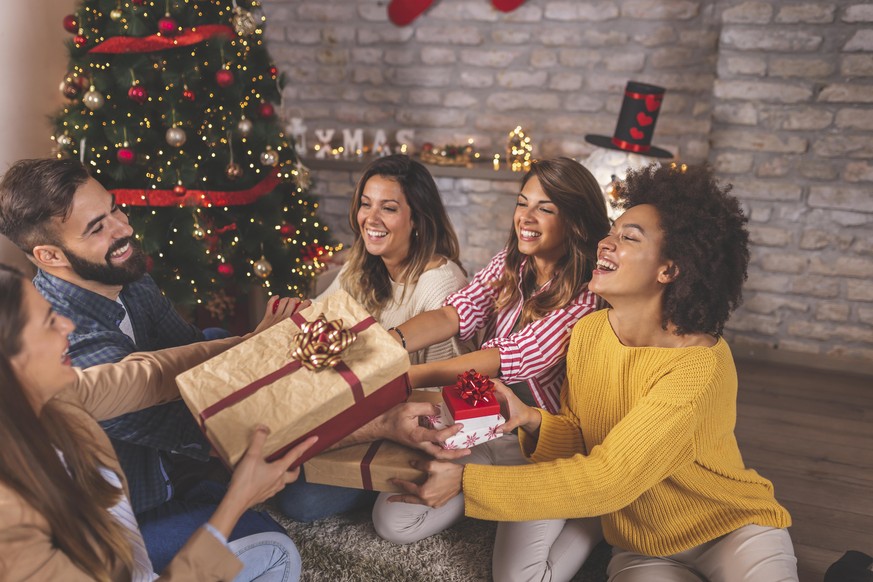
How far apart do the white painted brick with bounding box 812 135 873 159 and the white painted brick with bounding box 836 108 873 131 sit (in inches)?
1.8

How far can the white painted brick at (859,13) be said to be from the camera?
3.09 m

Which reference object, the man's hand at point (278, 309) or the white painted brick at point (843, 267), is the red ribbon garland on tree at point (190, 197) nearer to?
the man's hand at point (278, 309)

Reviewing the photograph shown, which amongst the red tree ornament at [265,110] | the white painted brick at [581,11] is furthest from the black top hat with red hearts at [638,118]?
the red tree ornament at [265,110]

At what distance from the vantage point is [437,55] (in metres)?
4.23

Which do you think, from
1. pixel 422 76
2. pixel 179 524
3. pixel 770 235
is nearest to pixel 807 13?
pixel 770 235

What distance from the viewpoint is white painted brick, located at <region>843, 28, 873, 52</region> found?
10.3 ft

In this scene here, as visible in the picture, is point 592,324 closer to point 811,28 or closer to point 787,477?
point 787,477

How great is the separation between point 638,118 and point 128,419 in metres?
2.64

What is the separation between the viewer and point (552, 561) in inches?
71.4

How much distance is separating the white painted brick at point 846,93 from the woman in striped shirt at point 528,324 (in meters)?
1.89

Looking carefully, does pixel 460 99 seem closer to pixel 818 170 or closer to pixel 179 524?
pixel 818 170

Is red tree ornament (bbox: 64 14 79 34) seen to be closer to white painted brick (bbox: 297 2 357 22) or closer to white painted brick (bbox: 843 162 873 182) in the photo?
white painted brick (bbox: 297 2 357 22)

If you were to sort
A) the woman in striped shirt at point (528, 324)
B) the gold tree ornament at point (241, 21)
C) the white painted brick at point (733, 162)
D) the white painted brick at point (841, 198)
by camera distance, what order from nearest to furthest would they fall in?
1. the woman in striped shirt at point (528, 324)
2. the gold tree ornament at point (241, 21)
3. the white painted brick at point (841, 198)
4. the white painted brick at point (733, 162)

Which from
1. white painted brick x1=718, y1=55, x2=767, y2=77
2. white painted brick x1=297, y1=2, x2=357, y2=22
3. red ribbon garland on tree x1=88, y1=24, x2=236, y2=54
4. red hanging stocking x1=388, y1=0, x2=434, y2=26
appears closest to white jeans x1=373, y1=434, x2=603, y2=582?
red ribbon garland on tree x1=88, y1=24, x2=236, y2=54
